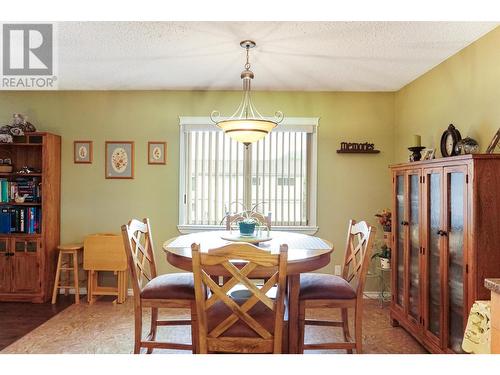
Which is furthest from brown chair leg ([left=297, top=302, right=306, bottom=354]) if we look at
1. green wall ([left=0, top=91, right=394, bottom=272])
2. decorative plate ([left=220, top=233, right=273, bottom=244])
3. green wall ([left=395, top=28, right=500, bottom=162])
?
green wall ([left=0, top=91, right=394, bottom=272])

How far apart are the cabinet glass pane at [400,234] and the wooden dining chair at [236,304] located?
5.54 ft

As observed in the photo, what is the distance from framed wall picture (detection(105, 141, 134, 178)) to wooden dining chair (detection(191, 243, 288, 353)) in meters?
2.57

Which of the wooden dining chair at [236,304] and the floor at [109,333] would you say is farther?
the floor at [109,333]

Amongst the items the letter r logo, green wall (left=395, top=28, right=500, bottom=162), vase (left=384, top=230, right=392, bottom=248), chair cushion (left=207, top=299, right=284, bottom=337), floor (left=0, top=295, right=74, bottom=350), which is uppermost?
the letter r logo

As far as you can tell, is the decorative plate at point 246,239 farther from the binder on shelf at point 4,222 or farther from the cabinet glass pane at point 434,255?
the binder on shelf at point 4,222

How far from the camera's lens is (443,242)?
2375mm

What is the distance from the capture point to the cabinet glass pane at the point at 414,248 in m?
2.80

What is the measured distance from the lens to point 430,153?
3041 millimetres

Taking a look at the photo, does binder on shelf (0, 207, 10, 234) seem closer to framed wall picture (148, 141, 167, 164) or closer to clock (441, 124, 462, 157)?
framed wall picture (148, 141, 167, 164)

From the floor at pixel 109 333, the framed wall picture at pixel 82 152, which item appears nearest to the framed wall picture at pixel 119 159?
the framed wall picture at pixel 82 152

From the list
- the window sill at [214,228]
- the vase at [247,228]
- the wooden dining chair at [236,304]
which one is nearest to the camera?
the wooden dining chair at [236,304]

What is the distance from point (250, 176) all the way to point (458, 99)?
2.17 meters

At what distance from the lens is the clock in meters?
2.72
